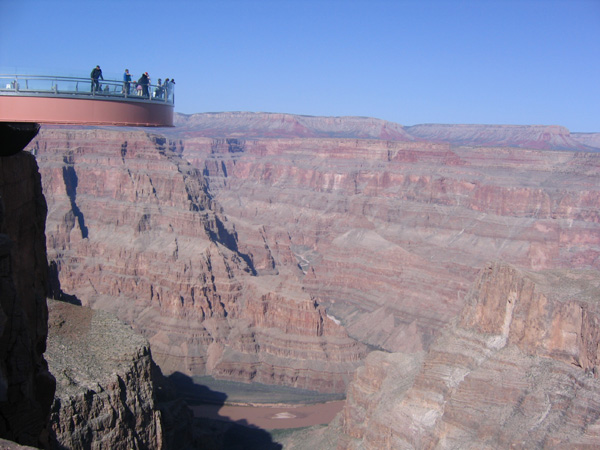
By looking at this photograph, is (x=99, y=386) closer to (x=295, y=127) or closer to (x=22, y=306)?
(x=22, y=306)

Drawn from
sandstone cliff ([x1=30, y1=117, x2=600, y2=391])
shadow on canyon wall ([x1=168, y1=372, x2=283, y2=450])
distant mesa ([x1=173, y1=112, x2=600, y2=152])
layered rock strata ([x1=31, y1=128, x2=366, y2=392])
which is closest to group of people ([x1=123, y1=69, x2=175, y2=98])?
shadow on canyon wall ([x1=168, y1=372, x2=283, y2=450])

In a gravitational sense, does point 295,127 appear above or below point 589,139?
below

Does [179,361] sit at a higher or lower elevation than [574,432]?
lower

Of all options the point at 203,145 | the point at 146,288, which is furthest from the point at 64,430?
the point at 203,145

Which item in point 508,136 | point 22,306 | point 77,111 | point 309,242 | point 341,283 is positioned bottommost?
point 341,283

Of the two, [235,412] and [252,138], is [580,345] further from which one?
[252,138]

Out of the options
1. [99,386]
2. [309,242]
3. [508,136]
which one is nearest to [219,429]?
[99,386]

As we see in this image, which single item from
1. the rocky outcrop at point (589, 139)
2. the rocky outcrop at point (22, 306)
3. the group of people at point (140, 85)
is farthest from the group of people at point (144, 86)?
the rocky outcrop at point (589, 139)
